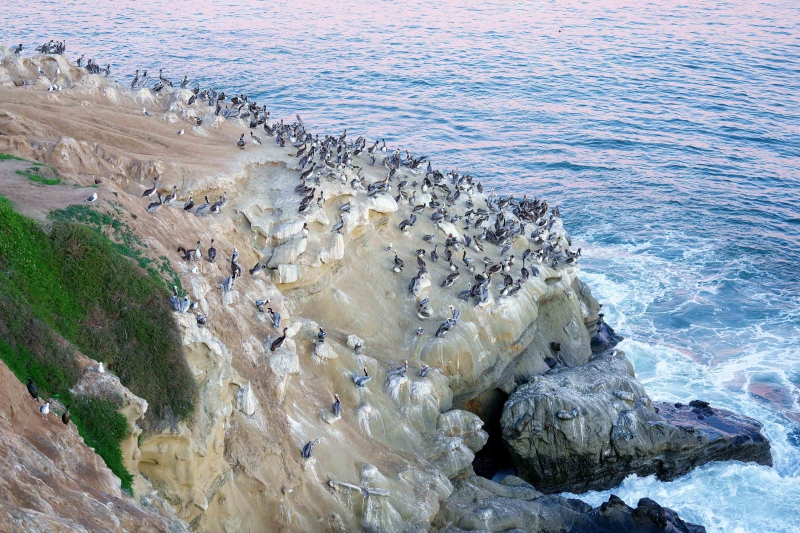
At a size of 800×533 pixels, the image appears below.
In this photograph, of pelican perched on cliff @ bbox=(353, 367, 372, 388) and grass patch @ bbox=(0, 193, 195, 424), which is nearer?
grass patch @ bbox=(0, 193, 195, 424)

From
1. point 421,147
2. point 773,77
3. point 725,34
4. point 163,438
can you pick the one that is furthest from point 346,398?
point 725,34

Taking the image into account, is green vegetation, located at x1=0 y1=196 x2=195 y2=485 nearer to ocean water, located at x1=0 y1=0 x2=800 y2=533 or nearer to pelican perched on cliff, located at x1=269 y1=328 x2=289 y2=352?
pelican perched on cliff, located at x1=269 y1=328 x2=289 y2=352

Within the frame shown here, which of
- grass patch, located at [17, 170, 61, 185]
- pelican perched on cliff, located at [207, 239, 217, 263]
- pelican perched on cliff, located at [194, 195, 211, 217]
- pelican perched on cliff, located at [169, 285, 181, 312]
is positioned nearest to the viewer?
pelican perched on cliff, located at [169, 285, 181, 312]

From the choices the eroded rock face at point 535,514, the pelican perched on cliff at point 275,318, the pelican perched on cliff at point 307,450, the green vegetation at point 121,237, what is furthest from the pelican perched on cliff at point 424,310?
the green vegetation at point 121,237

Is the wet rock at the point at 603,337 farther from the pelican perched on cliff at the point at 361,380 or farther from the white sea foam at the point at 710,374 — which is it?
the pelican perched on cliff at the point at 361,380

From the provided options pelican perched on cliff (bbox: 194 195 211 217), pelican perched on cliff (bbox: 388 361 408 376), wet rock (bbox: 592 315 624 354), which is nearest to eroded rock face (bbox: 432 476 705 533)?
pelican perched on cliff (bbox: 388 361 408 376)
